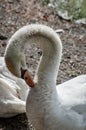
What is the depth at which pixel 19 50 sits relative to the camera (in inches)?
141

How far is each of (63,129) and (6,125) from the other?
896 millimetres

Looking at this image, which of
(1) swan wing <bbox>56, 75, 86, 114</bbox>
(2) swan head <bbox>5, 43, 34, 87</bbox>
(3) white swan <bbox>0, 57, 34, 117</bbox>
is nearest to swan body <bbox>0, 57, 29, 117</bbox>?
(3) white swan <bbox>0, 57, 34, 117</bbox>

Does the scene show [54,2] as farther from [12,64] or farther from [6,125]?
[12,64]

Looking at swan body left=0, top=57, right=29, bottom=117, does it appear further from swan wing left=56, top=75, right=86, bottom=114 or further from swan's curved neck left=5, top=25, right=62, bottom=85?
swan's curved neck left=5, top=25, right=62, bottom=85

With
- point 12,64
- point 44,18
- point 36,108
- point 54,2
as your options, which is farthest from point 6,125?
point 54,2

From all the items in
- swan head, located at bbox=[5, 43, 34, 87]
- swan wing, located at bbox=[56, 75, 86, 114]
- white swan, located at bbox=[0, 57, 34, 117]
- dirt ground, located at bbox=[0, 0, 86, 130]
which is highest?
swan head, located at bbox=[5, 43, 34, 87]

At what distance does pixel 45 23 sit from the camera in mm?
7590

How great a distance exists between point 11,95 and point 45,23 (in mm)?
3107

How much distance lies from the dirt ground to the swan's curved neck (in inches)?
35.8

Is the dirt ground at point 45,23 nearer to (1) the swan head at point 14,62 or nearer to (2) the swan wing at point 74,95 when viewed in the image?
(2) the swan wing at point 74,95

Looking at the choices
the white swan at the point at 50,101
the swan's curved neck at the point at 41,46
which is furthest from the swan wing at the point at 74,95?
the swan's curved neck at the point at 41,46

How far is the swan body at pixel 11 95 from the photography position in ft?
14.9

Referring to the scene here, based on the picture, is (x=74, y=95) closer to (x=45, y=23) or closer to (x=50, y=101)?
(x=50, y=101)

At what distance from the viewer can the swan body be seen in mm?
4543
